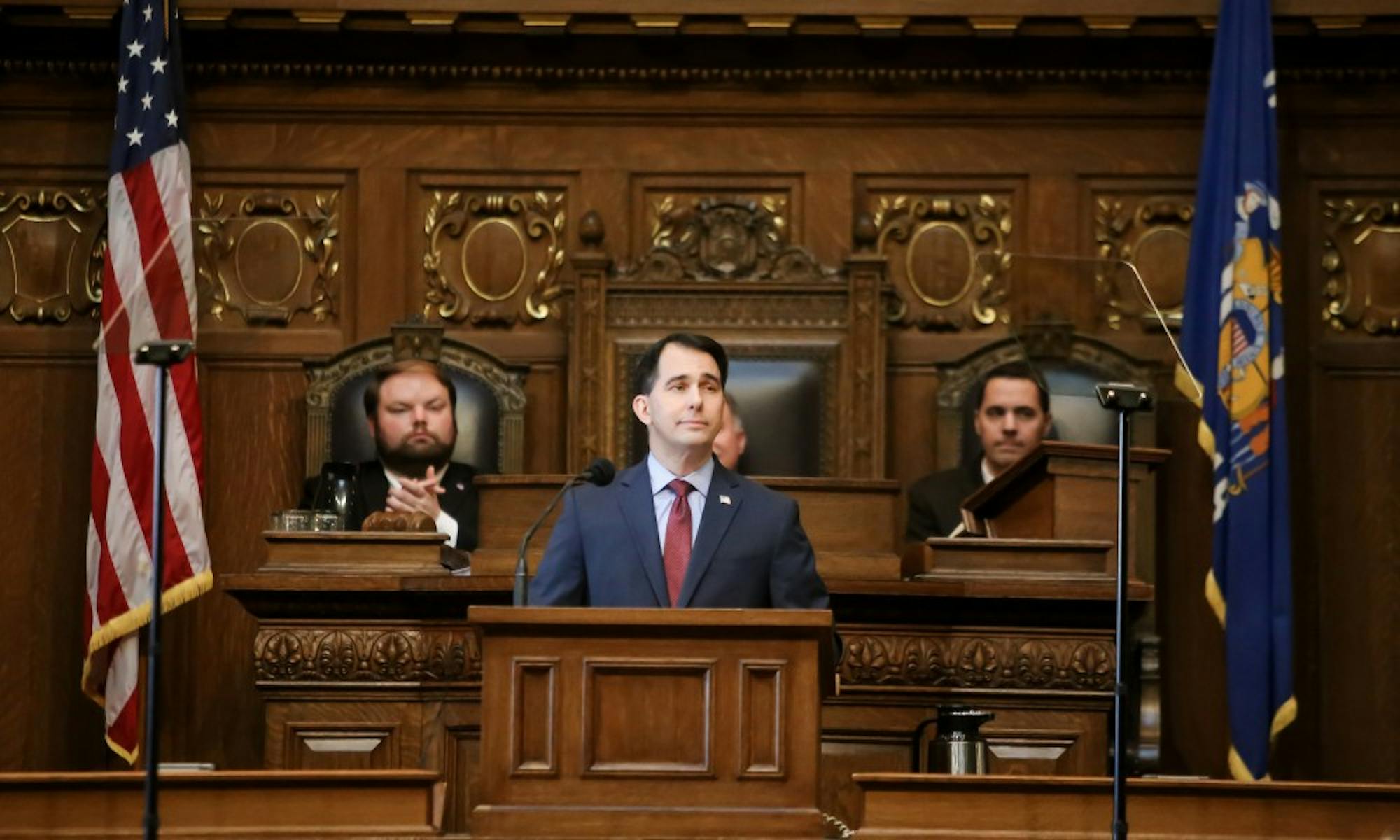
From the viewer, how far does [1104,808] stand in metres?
5.64

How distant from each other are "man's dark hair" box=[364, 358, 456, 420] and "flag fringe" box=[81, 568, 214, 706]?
0.95m

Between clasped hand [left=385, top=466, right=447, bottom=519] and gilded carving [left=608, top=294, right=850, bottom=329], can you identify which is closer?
clasped hand [left=385, top=466, right=447, bottom=519]

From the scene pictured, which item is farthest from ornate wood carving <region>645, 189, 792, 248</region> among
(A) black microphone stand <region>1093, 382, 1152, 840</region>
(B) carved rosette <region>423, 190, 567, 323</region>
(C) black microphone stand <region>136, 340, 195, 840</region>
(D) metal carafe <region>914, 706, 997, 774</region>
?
(C) black microphone stand <region>136, 340, 195, 840</region>

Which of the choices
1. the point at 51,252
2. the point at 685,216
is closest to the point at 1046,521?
the point at 685,216

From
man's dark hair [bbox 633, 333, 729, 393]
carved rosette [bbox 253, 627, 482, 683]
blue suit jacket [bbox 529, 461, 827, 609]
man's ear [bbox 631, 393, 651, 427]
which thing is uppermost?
man's dark hair [bbox 633, 333, 729, 393]

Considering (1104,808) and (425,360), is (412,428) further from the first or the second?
(1104,808)

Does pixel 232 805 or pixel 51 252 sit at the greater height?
pixel 51 252

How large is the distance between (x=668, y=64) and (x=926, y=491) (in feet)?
7.04

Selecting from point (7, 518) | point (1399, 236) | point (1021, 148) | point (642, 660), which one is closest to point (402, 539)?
point (642, 660)

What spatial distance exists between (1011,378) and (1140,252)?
925 millimetres

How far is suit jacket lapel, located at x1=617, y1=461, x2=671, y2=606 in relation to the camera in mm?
6094

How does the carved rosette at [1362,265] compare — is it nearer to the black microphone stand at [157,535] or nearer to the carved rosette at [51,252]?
the carved rosette at [51,252]

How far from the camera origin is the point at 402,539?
762 cm

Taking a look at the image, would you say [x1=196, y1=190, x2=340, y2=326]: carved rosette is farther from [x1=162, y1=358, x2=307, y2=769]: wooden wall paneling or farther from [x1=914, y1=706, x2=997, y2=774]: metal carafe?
[x1=914, y1=706, x2=997, y2=774]: metal carafe
